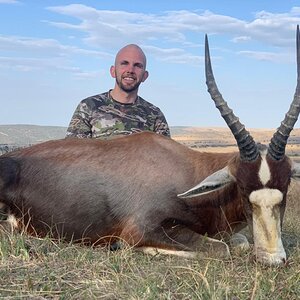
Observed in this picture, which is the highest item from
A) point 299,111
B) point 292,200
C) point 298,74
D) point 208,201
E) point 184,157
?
point 298,74

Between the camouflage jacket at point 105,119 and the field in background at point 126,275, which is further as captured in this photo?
the camouflage jacket at point 105,119

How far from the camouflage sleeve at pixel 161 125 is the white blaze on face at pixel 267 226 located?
15.1 ft

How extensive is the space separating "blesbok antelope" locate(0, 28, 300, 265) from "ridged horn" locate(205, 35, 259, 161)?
0.4 inches

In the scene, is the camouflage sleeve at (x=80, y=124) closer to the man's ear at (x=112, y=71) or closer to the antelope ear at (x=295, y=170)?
the man's ear at (x=112, y=71)

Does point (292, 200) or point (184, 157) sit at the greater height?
point (184, 157)

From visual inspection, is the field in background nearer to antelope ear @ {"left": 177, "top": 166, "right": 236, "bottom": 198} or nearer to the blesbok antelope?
the blesbok antelope

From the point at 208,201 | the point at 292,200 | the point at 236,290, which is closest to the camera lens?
the point at 236,290

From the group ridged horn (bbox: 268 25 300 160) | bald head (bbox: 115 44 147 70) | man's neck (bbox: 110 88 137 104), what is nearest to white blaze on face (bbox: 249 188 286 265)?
ridged horn (bbox: 268 25 300 160)

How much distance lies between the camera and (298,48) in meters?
6.34

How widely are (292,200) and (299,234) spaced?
19.6 feet

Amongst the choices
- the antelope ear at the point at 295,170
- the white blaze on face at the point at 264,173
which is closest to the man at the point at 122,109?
the antelope ear at the point at 295,170

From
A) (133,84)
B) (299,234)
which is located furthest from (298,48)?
(133,84)

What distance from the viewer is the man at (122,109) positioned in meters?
10.1

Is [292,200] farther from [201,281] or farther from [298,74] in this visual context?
[201,281]
